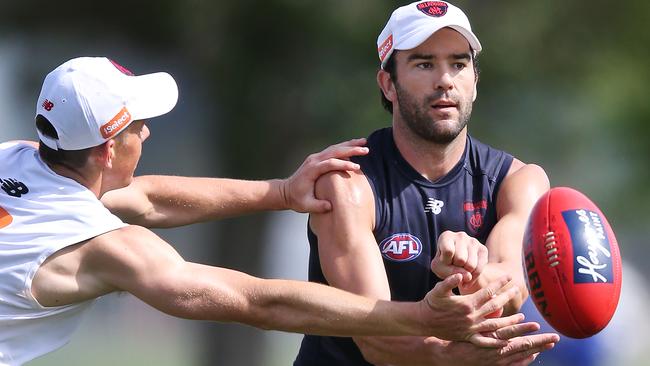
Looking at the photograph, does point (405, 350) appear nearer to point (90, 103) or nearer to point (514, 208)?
point (514, 208)

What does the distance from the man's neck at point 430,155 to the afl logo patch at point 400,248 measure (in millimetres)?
393

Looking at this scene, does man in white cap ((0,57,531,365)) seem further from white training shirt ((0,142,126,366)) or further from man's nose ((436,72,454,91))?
man's nose ((436,72,454,91))

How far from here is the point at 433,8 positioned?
6785 mm

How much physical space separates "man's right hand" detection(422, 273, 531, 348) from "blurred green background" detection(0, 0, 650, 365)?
841 cm

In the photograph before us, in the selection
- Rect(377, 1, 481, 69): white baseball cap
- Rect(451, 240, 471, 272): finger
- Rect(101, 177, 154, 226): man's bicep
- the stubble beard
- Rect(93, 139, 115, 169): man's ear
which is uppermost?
Rect(377, 1, 481, 69): white baseball cap

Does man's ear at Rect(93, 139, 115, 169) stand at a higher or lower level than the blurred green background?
lower

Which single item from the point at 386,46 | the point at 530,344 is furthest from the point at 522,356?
the point at 386,46

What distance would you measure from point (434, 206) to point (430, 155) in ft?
0.91

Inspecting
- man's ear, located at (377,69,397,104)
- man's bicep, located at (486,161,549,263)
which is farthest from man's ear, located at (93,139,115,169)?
man's bicep, located at (486,161,549,263)

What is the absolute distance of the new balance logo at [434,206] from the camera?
6633mm

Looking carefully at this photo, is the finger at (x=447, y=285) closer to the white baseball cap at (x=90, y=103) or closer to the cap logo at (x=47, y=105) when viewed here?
the white baseball cap at (x=90, y=103)

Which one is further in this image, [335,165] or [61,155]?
[335,165]

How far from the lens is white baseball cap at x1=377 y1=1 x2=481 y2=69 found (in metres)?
6.64

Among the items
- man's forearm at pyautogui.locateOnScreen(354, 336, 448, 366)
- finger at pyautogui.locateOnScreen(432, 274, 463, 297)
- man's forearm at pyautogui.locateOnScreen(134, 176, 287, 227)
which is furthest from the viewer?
man's forearm at pyautogui.locateOnScreen(134, 176, 287, 227)
